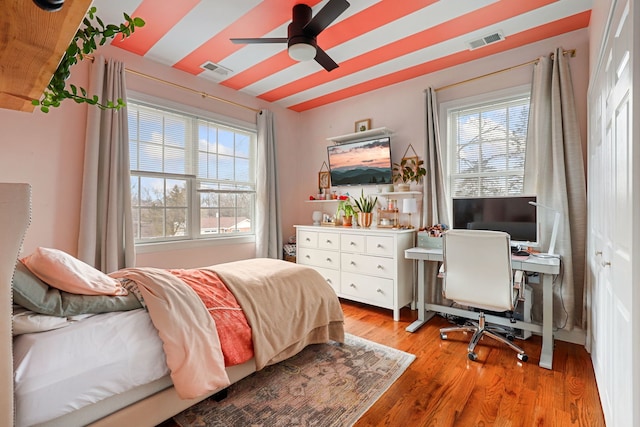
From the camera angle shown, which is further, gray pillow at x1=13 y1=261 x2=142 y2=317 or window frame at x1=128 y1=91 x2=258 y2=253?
window frame at x1=128 y1=91 x2=258 y2=253

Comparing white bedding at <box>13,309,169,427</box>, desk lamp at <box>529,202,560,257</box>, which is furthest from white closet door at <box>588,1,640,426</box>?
white bedding at <box>13,309,169,427</box>

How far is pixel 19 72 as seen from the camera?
808 mm

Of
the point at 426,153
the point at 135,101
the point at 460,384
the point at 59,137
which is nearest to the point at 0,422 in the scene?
the point at 460,384

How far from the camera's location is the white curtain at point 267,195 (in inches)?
158

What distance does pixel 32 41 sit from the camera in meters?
0.69

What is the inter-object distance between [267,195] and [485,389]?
3.09 metres

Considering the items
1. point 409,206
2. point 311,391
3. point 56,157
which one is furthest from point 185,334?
point 409,206

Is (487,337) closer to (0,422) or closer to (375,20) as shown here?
(375,20)

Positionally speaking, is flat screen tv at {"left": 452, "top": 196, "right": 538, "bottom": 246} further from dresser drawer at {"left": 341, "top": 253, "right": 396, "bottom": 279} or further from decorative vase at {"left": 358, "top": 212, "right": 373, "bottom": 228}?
decorative vase at {"left": 358, "top": 212, "right": 373, "bottom": 228}

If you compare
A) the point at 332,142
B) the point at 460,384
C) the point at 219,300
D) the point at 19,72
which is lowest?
the point at 460,384

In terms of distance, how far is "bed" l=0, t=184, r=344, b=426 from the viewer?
978mm

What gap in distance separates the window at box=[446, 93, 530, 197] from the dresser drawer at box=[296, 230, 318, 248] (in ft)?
5.59

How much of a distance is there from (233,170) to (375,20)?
2.41 metres

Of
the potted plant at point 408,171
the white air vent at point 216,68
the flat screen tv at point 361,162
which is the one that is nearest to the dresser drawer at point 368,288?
the potted plant at point 408,171
